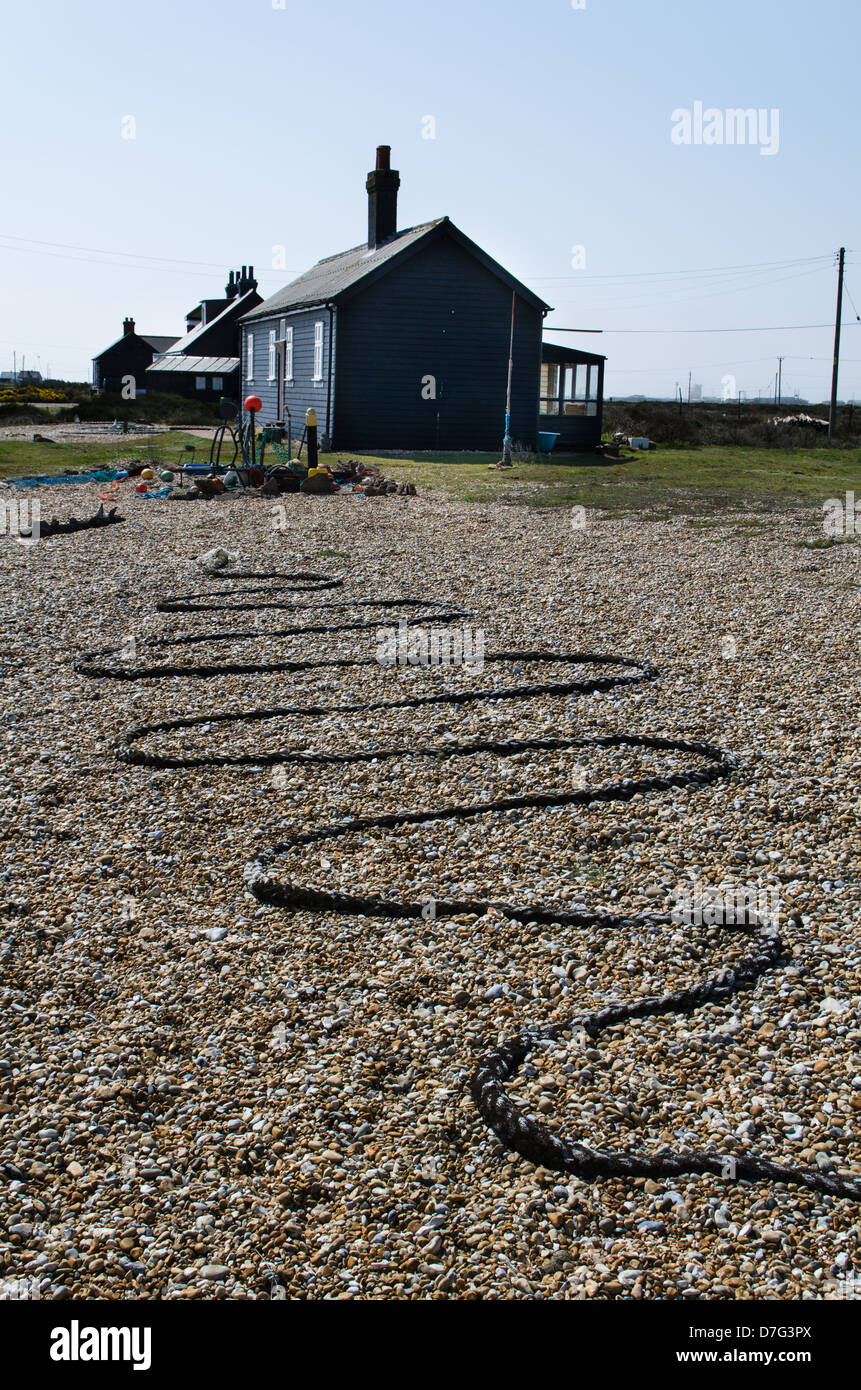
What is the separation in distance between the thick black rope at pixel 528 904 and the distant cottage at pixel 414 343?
60.8 ft

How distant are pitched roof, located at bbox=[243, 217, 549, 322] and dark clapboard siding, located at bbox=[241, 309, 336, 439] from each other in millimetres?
412

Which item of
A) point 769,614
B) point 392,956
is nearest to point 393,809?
point 392,956

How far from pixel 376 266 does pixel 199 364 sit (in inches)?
1332

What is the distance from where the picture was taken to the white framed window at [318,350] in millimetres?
27000

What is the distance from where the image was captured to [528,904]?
4492 millimetres

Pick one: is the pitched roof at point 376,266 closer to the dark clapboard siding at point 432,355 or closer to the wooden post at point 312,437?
the dark clapboard siding at point 432,355

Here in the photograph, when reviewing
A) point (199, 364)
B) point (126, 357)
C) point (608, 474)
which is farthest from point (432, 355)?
point (126, 357)

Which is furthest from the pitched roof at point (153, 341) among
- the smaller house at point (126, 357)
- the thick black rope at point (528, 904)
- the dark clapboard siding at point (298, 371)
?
the thick black rope at point (528, 904)

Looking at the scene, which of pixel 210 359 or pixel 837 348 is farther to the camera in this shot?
pixel 210 359

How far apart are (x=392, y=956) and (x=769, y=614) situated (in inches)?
252
